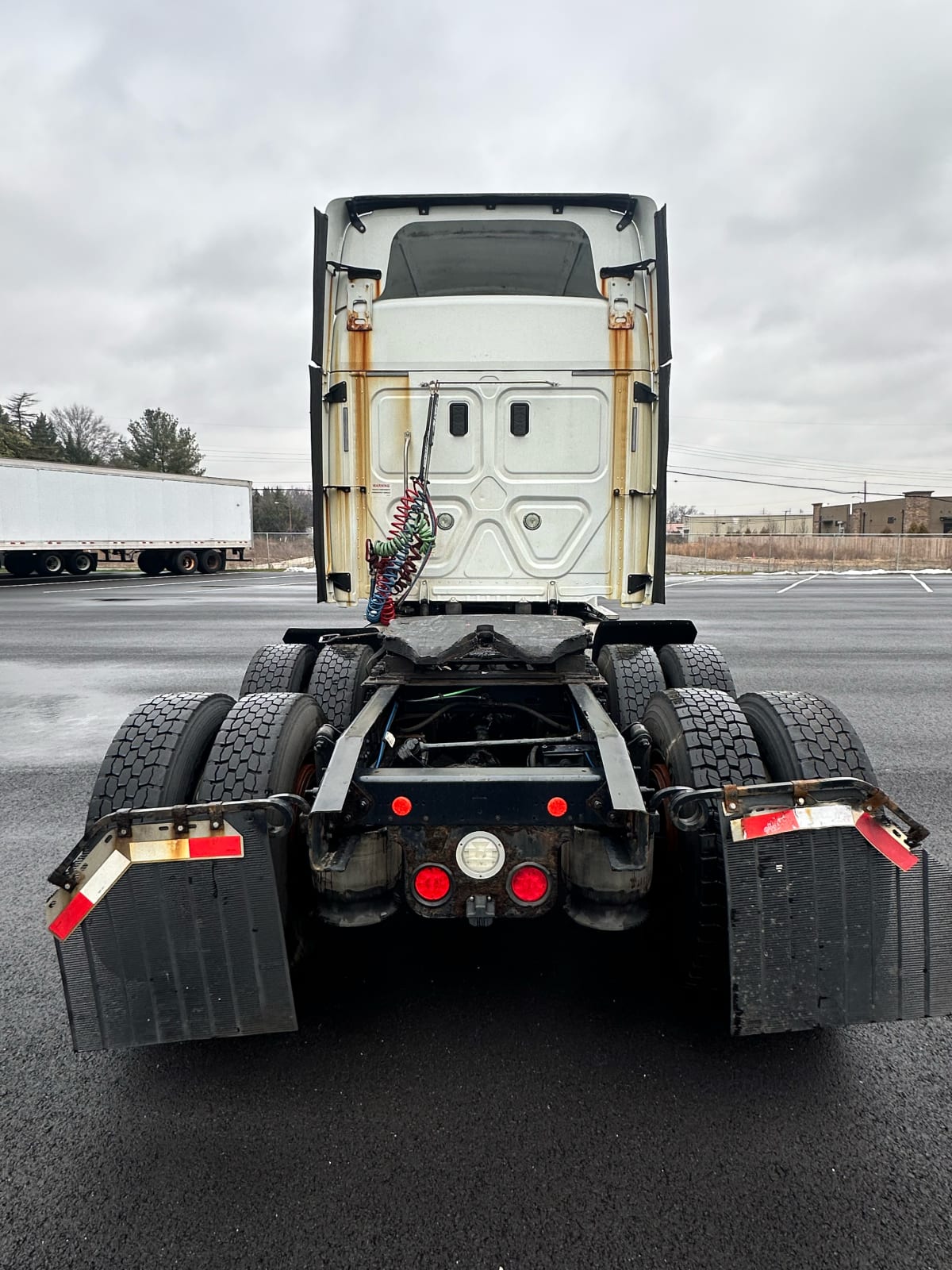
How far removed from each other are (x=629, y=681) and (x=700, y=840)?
1.82 meters

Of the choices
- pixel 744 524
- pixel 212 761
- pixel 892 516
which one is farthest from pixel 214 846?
pixel 744 524

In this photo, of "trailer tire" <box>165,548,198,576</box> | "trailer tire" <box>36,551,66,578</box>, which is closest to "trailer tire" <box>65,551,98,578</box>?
"trailer tire" <box>36,551,66,578</box>

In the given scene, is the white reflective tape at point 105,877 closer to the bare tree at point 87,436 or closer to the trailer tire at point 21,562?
the trailer tire at point 21,562

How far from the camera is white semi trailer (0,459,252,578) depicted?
2408 cm

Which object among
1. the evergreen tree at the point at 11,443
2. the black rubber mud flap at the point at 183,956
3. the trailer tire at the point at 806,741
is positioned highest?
the evergreen tree at the point at 11,443

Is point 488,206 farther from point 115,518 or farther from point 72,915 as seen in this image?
point 115,518

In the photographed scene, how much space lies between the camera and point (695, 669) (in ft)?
14.3

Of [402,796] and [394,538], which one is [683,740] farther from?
[394,538]

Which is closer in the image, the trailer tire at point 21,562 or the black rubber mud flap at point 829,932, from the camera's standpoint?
the black rubber mud flap at point 829,932

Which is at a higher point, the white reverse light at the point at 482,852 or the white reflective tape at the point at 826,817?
the white reflective tape at the point at 826,817

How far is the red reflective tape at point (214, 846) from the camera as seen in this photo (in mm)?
2143

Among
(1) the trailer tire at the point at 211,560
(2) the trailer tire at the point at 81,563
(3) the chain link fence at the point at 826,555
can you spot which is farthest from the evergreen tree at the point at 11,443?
(3) the chain link fence at the point at 826,555

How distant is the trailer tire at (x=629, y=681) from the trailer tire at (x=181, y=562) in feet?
100

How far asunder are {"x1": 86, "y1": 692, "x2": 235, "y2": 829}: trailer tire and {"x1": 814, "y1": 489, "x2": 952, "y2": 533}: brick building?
63246 mm
